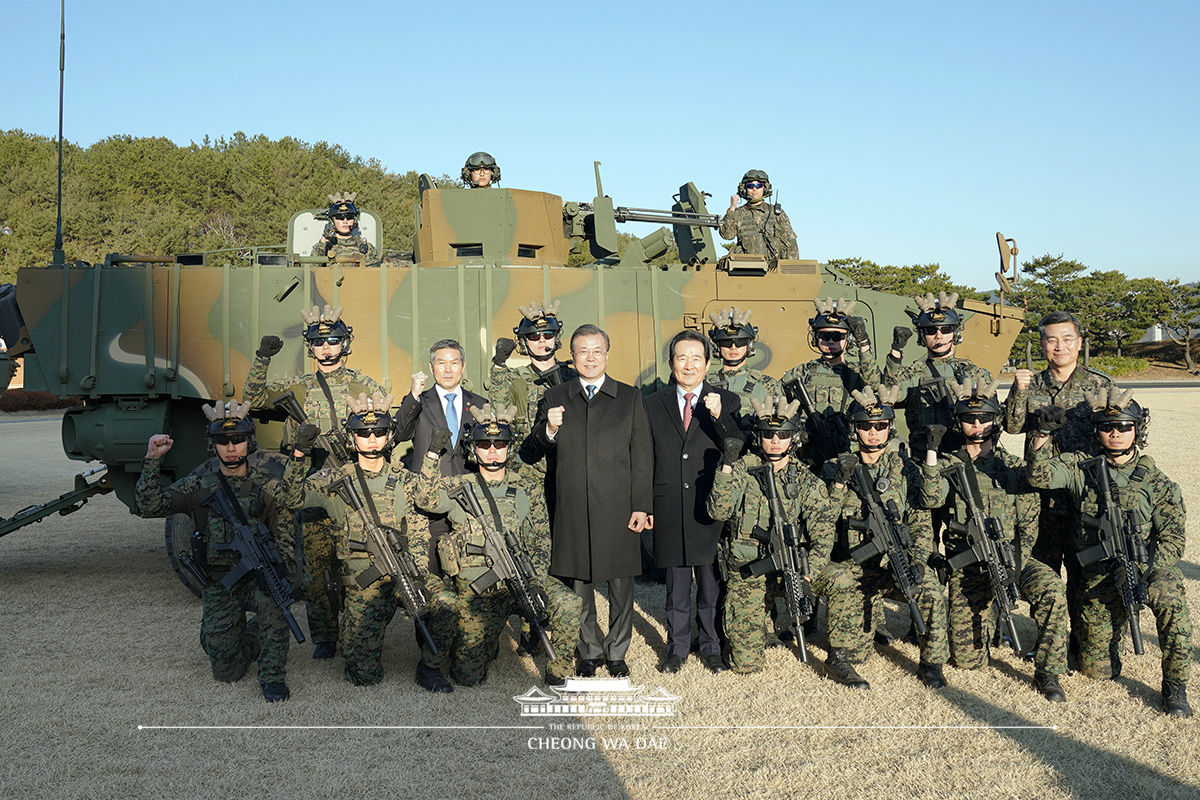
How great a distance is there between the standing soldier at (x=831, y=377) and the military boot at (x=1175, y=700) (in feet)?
7.93

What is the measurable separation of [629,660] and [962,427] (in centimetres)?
253

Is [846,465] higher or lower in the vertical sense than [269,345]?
lower

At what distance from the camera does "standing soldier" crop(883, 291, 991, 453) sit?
6492 millimetres

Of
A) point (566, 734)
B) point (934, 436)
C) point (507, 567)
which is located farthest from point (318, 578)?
point (934, 436)

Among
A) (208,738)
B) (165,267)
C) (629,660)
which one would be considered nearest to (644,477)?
(629,660)

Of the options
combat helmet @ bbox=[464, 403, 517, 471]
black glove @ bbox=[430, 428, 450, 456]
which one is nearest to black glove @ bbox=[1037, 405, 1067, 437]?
combat helmet @ bbox=[464, 403, 517, 471]

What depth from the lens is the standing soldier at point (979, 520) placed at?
5504 mm

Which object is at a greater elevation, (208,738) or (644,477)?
(644,477)

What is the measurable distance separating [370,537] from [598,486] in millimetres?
1352

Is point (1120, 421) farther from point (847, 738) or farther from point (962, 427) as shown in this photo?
point (847, 738)

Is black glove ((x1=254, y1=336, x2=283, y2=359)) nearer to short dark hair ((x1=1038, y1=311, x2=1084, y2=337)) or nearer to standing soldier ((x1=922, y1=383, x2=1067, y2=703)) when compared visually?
standing soldier ((x1=922, y1=383, x2=1067, y2=703))

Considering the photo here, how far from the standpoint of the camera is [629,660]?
5957 mm

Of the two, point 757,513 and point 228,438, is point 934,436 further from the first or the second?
point 228,438

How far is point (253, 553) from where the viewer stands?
5.52 m
